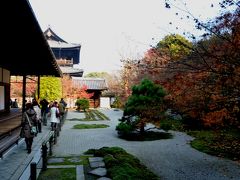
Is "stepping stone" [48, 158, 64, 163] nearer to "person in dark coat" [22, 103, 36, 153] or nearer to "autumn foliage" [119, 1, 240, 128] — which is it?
"person in dark coat" [22, 103, 36, 153]

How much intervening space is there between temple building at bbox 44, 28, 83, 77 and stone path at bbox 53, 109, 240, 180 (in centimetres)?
3435

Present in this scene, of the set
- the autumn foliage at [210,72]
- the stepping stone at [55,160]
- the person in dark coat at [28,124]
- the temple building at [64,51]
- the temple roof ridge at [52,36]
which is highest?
the temple roof ridge at [52,36]

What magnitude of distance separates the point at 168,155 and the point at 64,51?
144ft

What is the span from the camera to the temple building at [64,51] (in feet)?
178

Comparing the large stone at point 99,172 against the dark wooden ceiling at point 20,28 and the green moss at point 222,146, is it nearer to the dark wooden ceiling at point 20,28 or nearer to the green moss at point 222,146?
the dark wooden ceiling at point 20,28

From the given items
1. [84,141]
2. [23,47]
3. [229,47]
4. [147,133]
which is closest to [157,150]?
[84,141]

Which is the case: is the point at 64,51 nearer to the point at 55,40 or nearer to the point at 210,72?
the point at 55,40

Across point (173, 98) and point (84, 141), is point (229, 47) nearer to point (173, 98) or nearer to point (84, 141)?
point (173, 98)

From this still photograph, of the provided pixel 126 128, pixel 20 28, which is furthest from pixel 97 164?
pixel 126 128

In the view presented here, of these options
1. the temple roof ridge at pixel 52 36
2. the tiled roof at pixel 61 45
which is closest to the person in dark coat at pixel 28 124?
the tiled roof at pixel 61 45

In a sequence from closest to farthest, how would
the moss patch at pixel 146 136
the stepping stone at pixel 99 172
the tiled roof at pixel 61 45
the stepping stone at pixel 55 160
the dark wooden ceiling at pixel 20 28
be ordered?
the dark wooden ceiling at pixel 20 28
the stepping stone at pixel 99 172
the stepping stone at pixel 55 160
the moss patch at pixel 146 136
the tiled roof at pixel 61 45

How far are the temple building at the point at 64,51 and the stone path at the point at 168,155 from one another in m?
34.4

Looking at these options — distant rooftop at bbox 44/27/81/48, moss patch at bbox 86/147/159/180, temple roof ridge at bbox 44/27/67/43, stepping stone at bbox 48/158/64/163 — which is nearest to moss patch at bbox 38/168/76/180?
moss patch at bbox 86/147/159/180

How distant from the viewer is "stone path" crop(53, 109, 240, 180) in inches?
441
